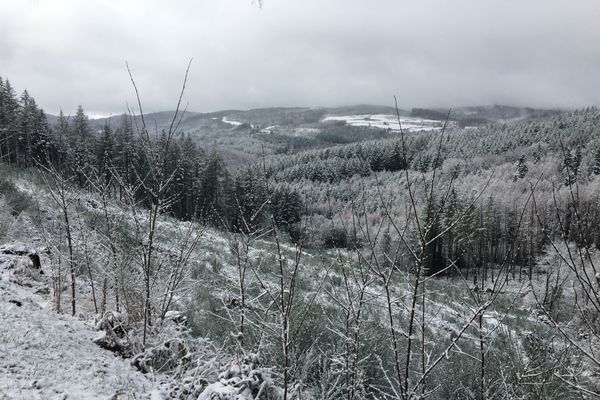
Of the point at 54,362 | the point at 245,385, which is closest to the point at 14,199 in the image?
the point at 54,362

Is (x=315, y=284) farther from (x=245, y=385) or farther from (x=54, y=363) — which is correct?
(x=54, y=363)

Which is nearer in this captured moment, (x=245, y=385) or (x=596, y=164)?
(x=245, y=385)

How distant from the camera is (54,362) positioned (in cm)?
479

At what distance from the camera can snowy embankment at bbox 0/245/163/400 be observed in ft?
13.9

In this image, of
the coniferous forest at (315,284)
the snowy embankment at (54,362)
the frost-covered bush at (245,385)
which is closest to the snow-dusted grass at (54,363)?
the snowy embankment at (54,362)

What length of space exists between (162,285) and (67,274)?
2.79m

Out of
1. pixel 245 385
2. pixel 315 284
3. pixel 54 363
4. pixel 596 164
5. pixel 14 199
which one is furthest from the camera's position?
pixel 596 164

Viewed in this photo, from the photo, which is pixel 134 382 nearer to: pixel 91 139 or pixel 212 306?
pixel 212 306

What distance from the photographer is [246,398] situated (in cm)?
434

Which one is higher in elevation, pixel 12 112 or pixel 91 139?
pixel 12 112

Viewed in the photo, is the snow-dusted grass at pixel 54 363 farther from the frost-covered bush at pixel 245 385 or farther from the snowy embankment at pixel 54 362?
the frost-covered bush at pixel 245 385

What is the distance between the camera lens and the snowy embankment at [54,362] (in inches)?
166

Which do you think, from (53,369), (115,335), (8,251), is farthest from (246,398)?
(8,251)

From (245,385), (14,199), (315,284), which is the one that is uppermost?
(14,199)
